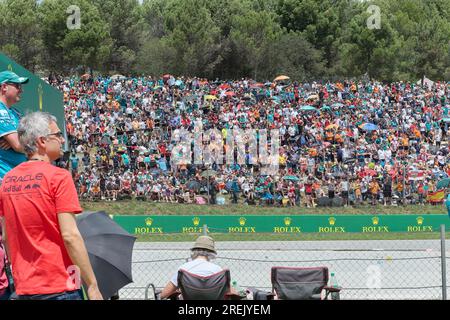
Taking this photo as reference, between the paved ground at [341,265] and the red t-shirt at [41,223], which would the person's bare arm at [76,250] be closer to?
the red t-shirt at [41,223]

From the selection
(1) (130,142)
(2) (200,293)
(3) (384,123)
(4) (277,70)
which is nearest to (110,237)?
(2) (200,293)

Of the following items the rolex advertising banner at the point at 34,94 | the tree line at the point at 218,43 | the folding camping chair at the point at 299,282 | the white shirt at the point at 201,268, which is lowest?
the folding camping chair at the point at 299,282

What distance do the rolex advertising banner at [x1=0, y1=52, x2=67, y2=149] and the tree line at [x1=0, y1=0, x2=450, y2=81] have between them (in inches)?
1585

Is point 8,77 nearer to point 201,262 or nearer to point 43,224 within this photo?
point 43,224

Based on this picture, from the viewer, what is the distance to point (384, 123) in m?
35.3

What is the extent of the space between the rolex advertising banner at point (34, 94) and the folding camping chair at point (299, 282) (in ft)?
17.5

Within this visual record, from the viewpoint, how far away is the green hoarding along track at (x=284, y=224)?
67.3ft

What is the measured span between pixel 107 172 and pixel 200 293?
22.1m

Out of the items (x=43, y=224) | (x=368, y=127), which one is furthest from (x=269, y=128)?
(x=43, y=224)

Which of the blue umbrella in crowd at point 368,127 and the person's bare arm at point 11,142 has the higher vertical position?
the person's bare arm at point 11,142

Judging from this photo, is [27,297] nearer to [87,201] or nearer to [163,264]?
[163,264]

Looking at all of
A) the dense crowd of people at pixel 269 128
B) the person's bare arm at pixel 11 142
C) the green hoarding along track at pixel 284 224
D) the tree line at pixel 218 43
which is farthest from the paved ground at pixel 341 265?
the tree line at pixel 218 43

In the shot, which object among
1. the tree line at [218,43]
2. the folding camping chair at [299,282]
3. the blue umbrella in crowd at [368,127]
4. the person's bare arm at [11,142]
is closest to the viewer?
the person's bare arm at [11,142]

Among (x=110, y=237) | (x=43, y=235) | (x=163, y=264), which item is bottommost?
(x=163, y=264)
